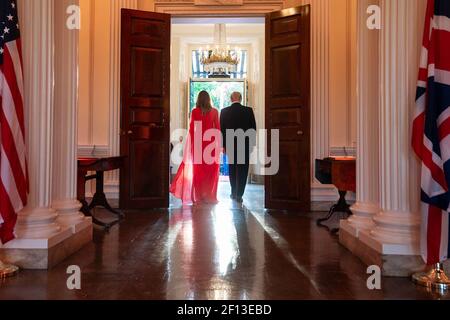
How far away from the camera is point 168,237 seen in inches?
144

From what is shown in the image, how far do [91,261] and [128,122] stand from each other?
10.0 ft

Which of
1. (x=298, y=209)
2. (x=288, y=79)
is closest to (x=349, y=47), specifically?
(x=288, y=79)

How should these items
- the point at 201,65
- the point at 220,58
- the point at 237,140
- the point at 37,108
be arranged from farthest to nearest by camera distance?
the point at 201,65 → the point at 220,58 → the point at 237,140 → the point at 37,108

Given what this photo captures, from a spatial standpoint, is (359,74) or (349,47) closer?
(359,74)

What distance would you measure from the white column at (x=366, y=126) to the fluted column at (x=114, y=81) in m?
3.66

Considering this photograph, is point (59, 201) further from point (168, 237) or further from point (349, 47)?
point (349, 47)

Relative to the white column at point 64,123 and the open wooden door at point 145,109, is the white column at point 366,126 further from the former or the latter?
the open wooden door at point 145,109

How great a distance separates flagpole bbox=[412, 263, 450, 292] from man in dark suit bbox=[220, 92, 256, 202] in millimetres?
4258

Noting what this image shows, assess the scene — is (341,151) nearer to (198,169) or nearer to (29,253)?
(198,169)

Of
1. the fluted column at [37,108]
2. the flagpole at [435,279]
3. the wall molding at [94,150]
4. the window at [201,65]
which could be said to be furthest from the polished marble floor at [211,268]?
the window at [201,65]

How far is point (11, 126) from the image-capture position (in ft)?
8.08

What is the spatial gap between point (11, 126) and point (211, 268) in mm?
1560

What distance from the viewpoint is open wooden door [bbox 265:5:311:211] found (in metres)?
5.46

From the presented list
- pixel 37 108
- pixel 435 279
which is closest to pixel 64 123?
pixel 37 108
